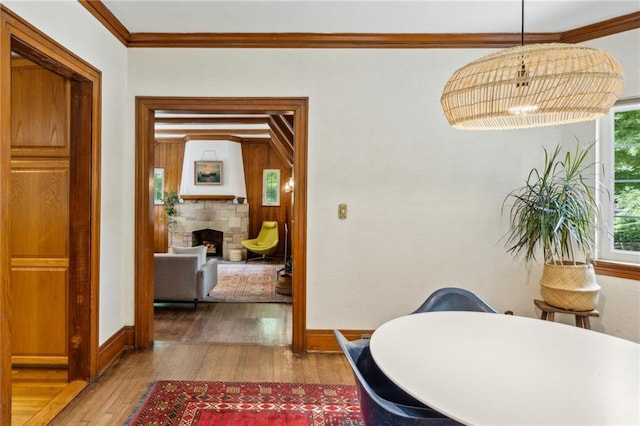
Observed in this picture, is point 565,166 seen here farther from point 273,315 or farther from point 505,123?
point 273,315

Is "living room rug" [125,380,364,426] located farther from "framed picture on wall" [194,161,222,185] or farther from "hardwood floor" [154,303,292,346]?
"framed picture on wall" [194,161,222,185]

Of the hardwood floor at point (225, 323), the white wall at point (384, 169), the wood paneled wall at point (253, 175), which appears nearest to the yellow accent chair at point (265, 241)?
the wood paneled wall at point (253, 175)

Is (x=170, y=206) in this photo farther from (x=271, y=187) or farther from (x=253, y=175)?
(x=271, y=187)

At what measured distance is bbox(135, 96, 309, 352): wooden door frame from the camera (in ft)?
9.70

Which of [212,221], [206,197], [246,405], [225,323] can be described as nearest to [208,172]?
[206,197]

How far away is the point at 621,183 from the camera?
9.11ft

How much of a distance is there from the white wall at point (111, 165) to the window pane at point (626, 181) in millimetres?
3924

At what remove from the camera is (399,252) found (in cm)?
300

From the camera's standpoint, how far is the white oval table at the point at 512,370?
982mm

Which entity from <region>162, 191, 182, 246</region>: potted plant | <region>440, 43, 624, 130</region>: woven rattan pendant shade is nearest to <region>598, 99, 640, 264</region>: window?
<region>440, 43, 624, 130</region>: woven rattan pendant shade

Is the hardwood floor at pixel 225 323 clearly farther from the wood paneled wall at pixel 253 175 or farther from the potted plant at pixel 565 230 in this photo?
the wood paneled wall at pixel 253 175

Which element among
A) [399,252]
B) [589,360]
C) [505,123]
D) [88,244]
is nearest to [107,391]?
[88,244]

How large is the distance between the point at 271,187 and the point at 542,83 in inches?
293

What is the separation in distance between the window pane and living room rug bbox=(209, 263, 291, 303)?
11.4 ft
